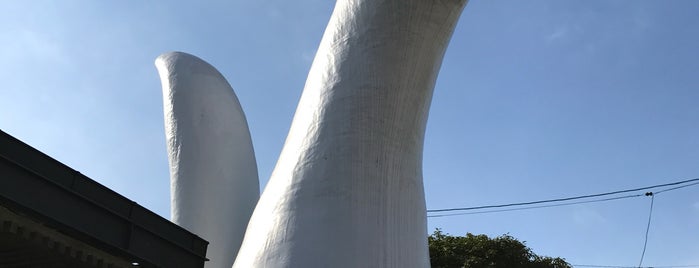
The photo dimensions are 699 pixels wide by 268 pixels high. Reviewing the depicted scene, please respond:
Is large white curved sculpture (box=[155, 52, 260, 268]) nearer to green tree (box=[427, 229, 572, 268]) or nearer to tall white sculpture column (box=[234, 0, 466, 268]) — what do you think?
tall white sculpture column (box=[234, 0, 466, 268])

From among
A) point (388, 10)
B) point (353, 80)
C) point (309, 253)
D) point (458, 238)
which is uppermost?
point (458, 238)

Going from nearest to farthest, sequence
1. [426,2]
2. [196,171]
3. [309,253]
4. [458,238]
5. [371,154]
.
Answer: [309,253] < [371,154] < [426,2] < [196,171] < [458,238]

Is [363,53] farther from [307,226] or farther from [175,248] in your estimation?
[175,248]

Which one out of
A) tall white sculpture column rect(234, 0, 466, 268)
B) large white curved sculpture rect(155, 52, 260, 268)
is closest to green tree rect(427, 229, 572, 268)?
large white curved sculpture rect(155, 52, 260, 268)

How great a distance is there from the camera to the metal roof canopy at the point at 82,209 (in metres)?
7.98

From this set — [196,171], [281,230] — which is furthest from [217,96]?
[281,230]

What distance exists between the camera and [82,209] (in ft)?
28.2

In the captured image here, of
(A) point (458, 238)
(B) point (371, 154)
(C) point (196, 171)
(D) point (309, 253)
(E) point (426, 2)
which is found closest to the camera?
(D) point (309, 253)

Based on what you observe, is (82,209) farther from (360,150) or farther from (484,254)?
(484,254)

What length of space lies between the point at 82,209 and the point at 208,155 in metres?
4.74

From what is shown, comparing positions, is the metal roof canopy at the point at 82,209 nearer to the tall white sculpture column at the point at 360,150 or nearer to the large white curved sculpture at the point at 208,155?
the tall white sculpture column at the point at 360,150

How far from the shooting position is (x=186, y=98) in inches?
537

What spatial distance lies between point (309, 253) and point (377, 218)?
3.18ft

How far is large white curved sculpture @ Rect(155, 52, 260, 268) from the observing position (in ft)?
42.2
